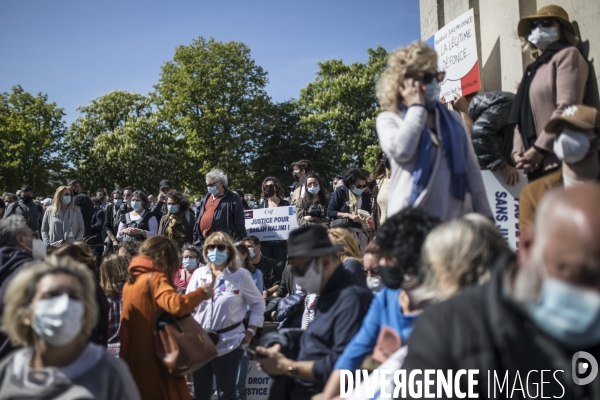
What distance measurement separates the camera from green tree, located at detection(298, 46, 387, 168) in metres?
49.2

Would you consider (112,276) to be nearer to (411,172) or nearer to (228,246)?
Result: (228,246)

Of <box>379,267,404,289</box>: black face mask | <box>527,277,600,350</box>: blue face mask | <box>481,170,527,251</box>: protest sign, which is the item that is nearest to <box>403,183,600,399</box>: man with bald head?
<box>527,277,600,350</box>: blue face mask

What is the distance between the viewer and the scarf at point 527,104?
16.8 feet

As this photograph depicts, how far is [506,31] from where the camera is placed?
6.94 meters

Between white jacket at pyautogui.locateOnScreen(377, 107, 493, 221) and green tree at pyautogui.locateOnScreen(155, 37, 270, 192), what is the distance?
42592 mm

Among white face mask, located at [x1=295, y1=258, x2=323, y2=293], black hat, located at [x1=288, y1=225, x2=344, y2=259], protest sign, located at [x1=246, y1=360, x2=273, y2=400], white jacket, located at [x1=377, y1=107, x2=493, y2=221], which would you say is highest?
white jacket, located at [x1=377, y1=107, x2=493, y2=221]

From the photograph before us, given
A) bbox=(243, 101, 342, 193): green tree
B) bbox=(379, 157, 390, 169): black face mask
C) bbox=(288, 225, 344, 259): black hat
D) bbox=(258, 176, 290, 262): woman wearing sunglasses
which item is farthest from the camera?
bbox=(243, 101, 342, 193): green tree

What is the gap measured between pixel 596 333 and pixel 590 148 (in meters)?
2.69

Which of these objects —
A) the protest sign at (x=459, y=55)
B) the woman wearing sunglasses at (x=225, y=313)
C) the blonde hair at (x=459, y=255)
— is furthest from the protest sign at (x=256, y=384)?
the blonde hair at (x=459, y=255)

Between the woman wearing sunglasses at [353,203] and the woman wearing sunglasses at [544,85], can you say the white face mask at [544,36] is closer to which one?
the woman wearing sunglasses at [544,85]

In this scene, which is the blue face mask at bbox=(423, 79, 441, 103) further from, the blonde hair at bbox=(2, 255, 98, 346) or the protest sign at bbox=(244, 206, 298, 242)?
the protest sign at bbox=(244, 206, 298, 242)

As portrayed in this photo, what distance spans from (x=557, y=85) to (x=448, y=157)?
5.00 feet

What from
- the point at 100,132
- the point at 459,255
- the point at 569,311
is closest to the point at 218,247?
the point at 459,255

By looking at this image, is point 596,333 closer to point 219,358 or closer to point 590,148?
point 590,148
